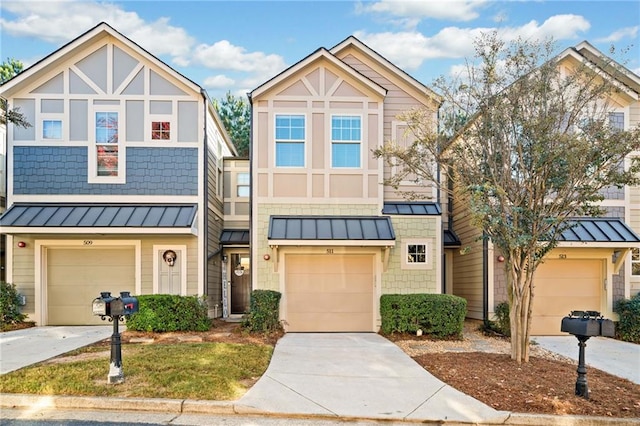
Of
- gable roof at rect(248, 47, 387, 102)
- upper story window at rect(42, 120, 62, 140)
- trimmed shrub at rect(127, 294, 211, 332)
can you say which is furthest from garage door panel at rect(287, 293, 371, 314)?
upper story window at rect(42, 120, 62, 140)

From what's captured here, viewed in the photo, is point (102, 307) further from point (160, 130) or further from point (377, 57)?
point (377, 57)

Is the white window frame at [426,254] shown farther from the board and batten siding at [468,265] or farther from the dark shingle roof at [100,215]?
the dark shingle roof at [100,215]

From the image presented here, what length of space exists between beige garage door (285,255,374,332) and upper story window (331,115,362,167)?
A: 2.53 metres

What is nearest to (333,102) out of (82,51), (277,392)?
(82,51)

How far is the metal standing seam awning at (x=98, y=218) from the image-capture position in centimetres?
1023

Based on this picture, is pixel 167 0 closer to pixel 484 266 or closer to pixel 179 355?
pixel 179 355

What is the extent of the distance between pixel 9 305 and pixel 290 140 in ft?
26.4

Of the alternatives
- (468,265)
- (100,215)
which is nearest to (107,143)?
(100,215)

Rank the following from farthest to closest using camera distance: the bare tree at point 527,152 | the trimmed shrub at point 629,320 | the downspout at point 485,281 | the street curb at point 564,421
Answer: the downspout at point 485,281, the trimmed shrub at point 629,320, the bare tree at point 527,152, the street curb at point 564,421

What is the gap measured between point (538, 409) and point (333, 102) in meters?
8.53

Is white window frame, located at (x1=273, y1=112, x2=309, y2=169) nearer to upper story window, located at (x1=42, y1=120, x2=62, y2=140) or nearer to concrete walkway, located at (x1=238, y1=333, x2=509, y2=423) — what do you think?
concrete walkway, located at (x1=238, y1=333, x2=509, y2=423)

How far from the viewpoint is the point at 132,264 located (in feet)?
37.2

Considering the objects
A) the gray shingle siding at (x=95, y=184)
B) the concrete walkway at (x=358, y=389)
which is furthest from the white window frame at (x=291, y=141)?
the concrete walkway at (x=358, y=389)

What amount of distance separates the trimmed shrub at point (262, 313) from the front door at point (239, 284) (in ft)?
13.4
